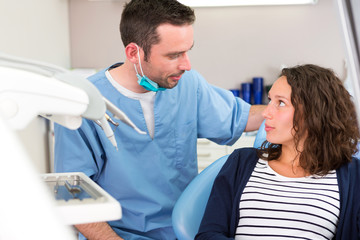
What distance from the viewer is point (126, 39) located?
1611 millimetres

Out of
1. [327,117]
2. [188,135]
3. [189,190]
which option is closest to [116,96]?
[188,135]

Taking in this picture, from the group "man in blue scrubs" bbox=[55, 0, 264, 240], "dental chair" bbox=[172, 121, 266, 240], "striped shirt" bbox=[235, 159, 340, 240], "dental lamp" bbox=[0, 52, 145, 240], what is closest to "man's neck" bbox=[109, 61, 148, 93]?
"man in blue scrubs" bbox=[55, 0, 264, 240]

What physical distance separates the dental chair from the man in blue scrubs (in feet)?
0.70

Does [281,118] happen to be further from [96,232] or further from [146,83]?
[96,232]

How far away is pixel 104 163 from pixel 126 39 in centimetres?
49

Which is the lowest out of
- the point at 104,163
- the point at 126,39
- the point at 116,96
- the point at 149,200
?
the point at 149,200

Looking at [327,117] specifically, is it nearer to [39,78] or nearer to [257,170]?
[257,170]

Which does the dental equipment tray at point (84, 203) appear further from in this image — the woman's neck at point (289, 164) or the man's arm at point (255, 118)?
the man's arm at point (255, 118)

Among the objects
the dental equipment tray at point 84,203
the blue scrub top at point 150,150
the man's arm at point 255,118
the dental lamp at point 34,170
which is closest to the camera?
the dental lamp at point 34,170

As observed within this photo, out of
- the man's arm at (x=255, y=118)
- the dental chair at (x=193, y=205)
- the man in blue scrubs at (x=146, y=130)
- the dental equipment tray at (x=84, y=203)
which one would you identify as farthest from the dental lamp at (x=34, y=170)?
the man's arm at (x=255, y=118)

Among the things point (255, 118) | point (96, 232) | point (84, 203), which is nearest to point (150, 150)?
point (96, 232)

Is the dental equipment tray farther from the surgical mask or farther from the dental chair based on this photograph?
the surgical mask

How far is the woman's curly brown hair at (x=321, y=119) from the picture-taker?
1299 millimetres

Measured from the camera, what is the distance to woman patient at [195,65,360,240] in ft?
4.00
